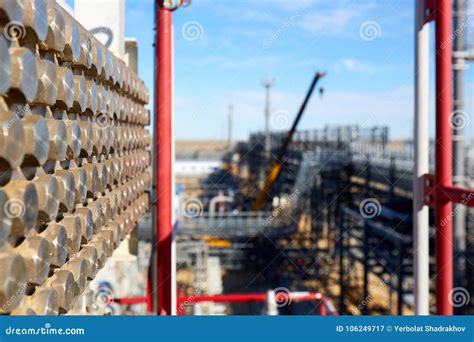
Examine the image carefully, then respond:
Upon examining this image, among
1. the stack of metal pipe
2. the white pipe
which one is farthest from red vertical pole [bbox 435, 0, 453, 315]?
the stack of metal pipe

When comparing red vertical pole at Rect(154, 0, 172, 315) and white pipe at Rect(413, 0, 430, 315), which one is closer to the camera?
white pipe at Rect(413, 0, 430, 315)

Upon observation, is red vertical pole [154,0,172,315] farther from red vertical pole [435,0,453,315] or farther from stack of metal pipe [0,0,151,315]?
red vertical pole [435,0,453,315]

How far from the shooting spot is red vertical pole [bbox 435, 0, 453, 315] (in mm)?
2260

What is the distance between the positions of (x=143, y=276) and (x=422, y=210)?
8.03 metres

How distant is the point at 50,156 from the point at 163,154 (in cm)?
209

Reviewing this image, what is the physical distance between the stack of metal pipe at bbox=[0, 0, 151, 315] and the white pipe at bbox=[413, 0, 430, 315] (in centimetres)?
155

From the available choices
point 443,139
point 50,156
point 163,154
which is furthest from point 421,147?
point 50,156

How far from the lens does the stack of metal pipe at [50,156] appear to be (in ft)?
2.56

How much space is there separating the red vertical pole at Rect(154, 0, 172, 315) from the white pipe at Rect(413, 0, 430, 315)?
1.49m

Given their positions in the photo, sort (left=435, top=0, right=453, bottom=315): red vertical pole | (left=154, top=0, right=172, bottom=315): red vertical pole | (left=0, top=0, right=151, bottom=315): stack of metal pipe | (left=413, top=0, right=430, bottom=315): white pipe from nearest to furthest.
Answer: (left=0, top=0, right=151, bottom=315): stack of metal pipe < (left=435, top=0, right=453, bottom=315): red vertical pole < (left=413, top=0, right=430, bottom=315): white pipe < (left=154, top=0, right=172, bottom=315): red vertical pole

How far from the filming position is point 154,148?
311 centimetres

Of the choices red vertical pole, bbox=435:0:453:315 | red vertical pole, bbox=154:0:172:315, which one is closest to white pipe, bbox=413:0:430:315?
red vertical pole, bbox=435:0:453:315

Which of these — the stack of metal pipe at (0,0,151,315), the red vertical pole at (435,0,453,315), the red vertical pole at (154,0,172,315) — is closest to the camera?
the stack of metal pipe at (0,0,151,315)

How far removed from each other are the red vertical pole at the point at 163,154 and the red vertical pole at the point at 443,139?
1.59m
